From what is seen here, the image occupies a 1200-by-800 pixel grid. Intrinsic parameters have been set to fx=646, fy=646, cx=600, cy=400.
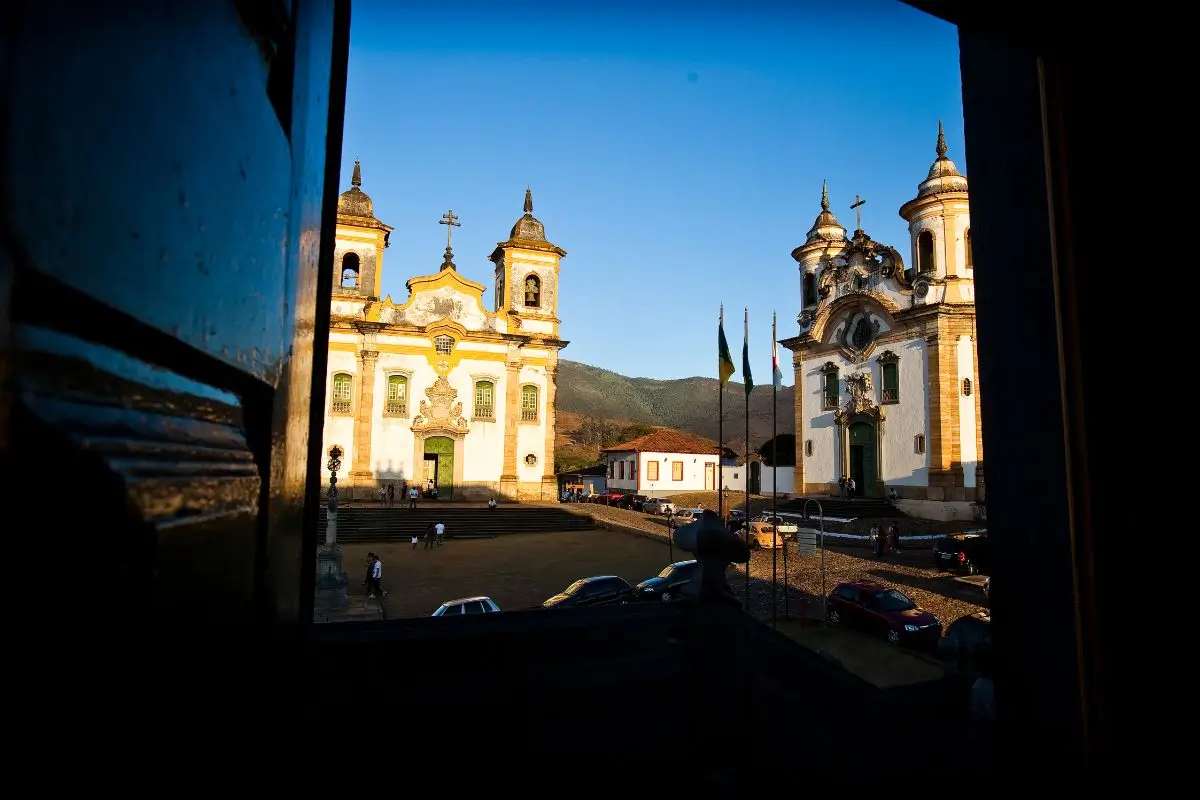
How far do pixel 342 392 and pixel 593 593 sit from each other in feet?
54.0

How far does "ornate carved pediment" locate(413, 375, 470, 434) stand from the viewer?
24125mm

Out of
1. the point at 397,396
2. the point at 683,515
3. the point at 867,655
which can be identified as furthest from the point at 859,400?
the point at 867,655

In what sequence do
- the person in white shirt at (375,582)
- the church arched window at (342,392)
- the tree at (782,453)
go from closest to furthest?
the person in white shirt at (375,582)
the church arched window at (342,392)
the tree at (782,453)

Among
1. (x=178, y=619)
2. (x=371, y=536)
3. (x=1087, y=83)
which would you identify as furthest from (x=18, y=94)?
(x=371, y=536)

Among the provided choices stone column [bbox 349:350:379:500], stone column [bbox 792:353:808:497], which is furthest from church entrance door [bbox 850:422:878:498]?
stone column [bbox 349:350:379:500]

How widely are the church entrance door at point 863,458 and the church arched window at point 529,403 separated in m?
12.7

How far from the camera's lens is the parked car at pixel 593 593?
1018cm

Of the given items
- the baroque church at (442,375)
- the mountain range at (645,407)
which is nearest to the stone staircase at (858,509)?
the baroque church at (442,375)

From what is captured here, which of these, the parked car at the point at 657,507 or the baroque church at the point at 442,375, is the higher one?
the baroque church at the point at 442,375

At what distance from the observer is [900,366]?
79.2 ft

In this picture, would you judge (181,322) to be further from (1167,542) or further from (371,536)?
(371,536)

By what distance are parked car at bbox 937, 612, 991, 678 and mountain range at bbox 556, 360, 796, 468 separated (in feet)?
185

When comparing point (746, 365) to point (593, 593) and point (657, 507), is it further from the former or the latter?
point (657, 507)

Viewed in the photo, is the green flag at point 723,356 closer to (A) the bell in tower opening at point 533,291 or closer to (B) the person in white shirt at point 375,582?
(B) the person in white shirt at point 375,582
